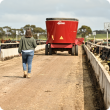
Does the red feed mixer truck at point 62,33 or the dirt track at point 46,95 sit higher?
the red feed mixer truck at point 62,33

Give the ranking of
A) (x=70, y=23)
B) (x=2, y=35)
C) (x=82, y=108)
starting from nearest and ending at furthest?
(x=82, y=108)
(x=70, y=23)
(x=2, y=35)

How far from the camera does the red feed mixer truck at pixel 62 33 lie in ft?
74.4

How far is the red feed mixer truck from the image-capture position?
22688 millimetres

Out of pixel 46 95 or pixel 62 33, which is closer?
pixel 46 95

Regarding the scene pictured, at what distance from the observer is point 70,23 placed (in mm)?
22688

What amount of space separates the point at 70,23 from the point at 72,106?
17334mm

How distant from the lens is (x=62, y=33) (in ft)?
75.6

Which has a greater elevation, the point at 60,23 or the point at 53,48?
the point at 60,23

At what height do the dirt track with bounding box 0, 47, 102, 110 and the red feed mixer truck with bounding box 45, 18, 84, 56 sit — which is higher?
the red feed mixer truck with bounding box 45, 18, 84, 56

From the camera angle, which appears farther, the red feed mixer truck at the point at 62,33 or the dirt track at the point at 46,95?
the red feed mixer truck at the point at 62,33

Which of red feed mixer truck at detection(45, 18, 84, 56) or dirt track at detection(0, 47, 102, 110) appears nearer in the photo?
dirt track at detection(0, 47, 102, 110)

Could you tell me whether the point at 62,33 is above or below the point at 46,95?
above

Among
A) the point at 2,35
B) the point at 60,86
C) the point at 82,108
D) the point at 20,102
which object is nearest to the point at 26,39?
the point at 60,86

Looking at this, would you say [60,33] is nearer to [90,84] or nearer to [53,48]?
[53,48]
